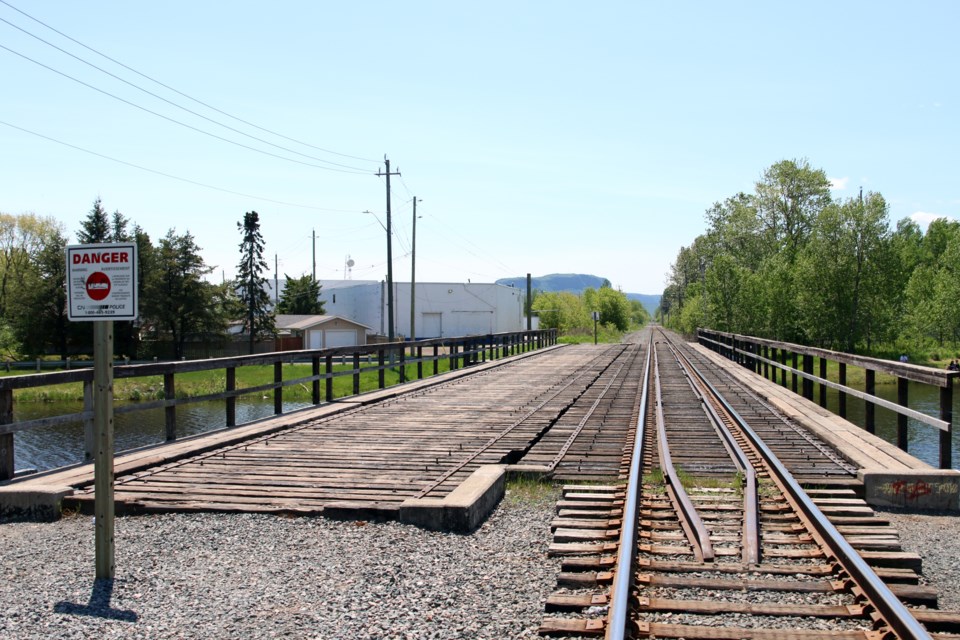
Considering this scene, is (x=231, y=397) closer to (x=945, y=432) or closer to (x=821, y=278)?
(x=945, y=432)

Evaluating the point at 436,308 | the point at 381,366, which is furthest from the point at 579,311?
the point at 381,366

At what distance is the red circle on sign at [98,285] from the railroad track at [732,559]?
312 centimetres

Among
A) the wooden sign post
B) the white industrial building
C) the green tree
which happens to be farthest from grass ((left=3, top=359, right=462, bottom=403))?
the green tree

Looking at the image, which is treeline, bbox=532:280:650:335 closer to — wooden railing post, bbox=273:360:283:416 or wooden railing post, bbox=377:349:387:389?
wooden railing post, bbox=377:349:387:389

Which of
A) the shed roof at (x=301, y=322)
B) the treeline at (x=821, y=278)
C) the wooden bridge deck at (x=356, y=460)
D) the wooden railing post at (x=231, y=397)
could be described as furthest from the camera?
the shed roof at (x=301, y=322)

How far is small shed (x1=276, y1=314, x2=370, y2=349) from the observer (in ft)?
208

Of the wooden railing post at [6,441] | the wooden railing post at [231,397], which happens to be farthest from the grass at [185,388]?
the wooden railing post at [6,441]

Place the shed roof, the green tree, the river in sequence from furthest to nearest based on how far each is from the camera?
the green tree → the shed roof → the river

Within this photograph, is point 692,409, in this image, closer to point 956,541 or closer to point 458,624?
point 956,541

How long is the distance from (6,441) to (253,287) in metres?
59.1

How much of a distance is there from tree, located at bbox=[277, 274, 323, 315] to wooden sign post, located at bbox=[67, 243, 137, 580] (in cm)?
7775

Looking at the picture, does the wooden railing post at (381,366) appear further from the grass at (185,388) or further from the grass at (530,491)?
the grass at (185,388)

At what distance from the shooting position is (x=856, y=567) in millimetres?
4504

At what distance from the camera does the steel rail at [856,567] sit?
12.2ft
